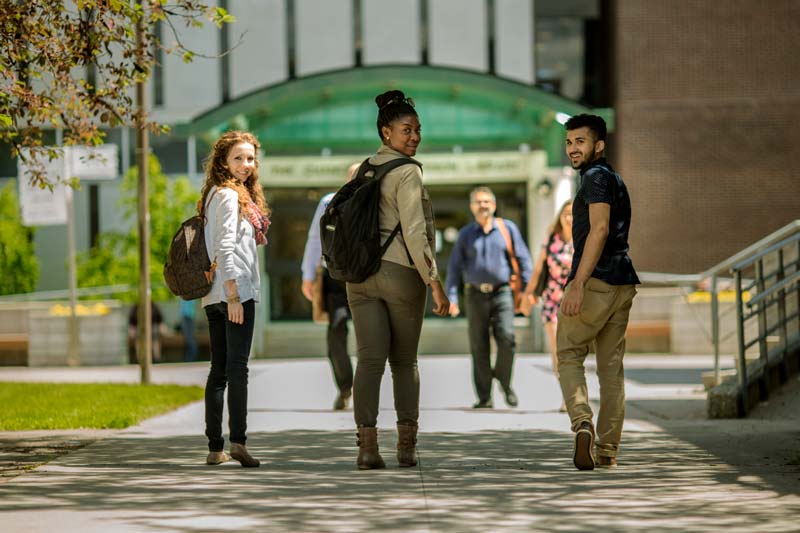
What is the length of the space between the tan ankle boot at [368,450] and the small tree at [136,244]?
20152 millimetres

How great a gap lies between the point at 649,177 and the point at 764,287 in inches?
693

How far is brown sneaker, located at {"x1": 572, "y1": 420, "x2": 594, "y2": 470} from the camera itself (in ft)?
24.8

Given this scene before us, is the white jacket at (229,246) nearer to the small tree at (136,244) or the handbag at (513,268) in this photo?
the handbag at (513,268)

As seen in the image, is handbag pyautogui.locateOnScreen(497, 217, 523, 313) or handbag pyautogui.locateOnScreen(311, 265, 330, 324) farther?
handbag pyautogui.locateOnScreen(497, 217, 523, 313)

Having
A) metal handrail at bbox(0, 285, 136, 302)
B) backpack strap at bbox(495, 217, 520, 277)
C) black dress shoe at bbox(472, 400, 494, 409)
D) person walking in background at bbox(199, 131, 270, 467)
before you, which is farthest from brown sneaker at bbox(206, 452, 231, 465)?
metal handrail at bbox(0, 285, 136, 302)

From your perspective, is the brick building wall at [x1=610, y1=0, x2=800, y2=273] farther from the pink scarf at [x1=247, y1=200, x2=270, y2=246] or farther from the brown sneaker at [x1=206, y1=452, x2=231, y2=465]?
the brown sneaker at [x1=206, y1=452, x2=231, y2=465]

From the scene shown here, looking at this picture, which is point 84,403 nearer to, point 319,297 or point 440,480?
point 319,297

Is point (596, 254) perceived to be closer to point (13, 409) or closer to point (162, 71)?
point (13, 409)

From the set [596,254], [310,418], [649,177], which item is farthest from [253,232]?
[649,177]

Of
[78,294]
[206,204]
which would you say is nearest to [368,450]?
[206,204]

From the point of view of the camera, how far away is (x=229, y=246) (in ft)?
25.6

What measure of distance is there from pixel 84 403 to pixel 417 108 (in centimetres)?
1231

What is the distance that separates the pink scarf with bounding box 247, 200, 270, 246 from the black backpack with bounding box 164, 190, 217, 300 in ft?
0.76

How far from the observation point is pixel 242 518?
605 centimetres
